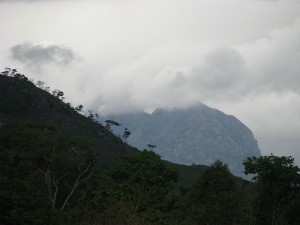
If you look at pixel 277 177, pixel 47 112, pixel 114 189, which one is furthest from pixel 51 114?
pixel 114 189

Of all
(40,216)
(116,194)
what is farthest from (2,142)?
(40,216)

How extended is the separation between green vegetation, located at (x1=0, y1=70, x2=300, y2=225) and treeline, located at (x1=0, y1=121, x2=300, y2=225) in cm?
6

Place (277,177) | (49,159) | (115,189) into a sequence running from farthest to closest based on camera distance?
(277,177) → (49,159) → (115,189)

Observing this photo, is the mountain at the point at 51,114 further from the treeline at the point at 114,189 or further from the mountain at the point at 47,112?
the treeline at the point at 114,189

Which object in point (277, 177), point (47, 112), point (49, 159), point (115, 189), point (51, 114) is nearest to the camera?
point (115, 189)

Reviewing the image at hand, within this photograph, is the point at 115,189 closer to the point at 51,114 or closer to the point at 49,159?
the point at 49,159

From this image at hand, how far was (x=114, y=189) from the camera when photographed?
1870 inches

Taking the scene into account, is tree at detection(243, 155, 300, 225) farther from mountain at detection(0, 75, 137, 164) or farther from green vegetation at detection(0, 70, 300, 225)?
mountain at detection(0, 75, 137, 164)

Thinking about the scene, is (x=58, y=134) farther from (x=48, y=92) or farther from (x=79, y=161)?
(x=48, y=92)

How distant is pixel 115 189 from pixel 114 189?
0.11m

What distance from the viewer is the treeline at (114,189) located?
26.6 meters

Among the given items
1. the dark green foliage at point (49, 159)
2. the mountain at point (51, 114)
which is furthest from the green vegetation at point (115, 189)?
the mountain at point (51, 114)

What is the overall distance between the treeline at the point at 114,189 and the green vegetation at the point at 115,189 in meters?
0.06

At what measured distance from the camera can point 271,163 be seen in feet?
219
